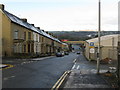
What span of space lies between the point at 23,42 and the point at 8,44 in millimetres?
4096

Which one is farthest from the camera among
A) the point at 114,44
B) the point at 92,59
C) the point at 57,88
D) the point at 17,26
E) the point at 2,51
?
the point at 17,26

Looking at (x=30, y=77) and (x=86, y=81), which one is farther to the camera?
(x=30, y=77)

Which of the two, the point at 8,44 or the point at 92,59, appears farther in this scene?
the point at 8,44

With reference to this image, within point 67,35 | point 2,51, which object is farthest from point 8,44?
point 67,35

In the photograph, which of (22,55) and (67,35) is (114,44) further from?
(67,35)

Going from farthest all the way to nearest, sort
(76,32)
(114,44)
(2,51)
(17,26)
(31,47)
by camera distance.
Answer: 1. (76,32)
2. (31,47)
3. (17,26)
4. (2,51)
5. (114,44)

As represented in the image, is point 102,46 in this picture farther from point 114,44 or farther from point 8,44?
point 8,44

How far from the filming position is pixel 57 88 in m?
8.07

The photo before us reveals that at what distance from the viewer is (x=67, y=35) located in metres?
136

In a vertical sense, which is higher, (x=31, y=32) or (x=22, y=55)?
(x=31, y=32)

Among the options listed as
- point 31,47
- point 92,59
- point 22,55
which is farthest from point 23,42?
point 92,59

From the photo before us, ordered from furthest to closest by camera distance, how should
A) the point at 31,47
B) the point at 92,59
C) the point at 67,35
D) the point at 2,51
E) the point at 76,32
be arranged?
the point at 67,35 < the point at 76,32 < the point at 31,47 < the point at 2,51 < the point at 92,59

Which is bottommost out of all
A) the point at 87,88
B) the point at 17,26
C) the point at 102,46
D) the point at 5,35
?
the point at 87,88

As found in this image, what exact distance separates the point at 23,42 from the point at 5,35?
4457mm
